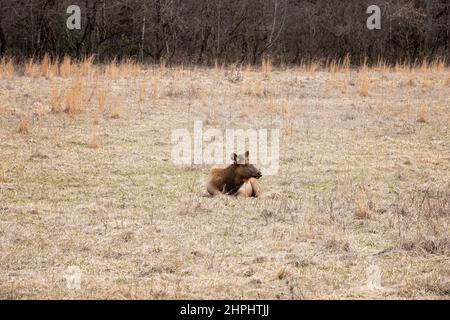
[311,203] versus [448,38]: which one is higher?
[448,38]

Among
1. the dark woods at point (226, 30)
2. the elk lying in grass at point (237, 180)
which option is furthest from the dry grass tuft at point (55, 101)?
the dark woods at point (226, 30)

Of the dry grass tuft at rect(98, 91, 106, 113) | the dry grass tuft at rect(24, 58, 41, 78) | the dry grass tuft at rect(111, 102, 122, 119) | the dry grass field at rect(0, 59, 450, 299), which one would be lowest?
the dry grass field at rect(0, 59, 450, 299)

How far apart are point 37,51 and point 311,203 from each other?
54.6 ft

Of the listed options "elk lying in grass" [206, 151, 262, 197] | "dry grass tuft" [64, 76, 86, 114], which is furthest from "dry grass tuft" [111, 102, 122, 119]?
"elk lying in grass" [206, 151, 262, 197]

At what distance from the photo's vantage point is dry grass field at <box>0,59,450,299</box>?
244 inches

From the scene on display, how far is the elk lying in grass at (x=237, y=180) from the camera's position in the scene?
9.57m

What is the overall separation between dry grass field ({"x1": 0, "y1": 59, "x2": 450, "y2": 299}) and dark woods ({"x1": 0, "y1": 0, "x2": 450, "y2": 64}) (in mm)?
5026

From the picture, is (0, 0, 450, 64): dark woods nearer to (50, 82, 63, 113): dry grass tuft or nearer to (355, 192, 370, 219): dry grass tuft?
(50, 82, 63, 113): dry grass tuft

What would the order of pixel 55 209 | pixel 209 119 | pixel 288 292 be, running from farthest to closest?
pixel 209 119 → pixel 55 209 → pixel 288 292

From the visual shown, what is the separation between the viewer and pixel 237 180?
9672 millimetres

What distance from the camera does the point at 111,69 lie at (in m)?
17.9
